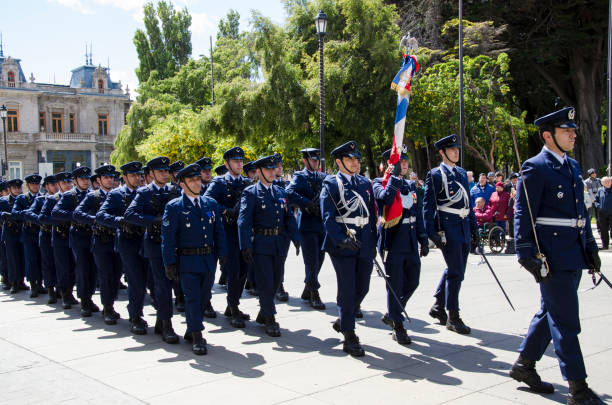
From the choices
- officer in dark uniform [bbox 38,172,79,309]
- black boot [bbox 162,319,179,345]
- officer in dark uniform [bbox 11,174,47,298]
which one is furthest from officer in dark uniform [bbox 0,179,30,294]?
black boot [bbox 162,319,179,345]

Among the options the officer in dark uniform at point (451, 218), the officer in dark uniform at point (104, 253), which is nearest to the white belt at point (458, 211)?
the officer in dark uniform at point (451, 218)

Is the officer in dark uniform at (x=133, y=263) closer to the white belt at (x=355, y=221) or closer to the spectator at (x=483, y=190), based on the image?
the white belt at (x=355, y=221)

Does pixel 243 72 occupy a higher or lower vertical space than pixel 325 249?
higher

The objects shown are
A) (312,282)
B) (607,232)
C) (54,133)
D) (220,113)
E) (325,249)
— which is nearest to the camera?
(325,249)

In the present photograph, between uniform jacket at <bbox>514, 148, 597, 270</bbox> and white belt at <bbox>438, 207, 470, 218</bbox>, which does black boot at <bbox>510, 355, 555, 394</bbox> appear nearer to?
uniform jacket at <bbox>514, 148, 597, 270</bbox>

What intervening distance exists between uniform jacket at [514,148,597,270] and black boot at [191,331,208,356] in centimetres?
345

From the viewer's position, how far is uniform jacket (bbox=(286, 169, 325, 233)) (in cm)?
904

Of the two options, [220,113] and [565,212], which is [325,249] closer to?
[565,212]

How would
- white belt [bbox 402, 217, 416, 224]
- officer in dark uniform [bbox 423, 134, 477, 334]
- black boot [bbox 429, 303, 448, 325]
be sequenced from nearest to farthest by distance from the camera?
white belt [bbox 402, 217, 416, 224] → officer in dark uniform [bbox 423, 134, 477, 334] → black boot [bbox 429, 303, 448, 325]

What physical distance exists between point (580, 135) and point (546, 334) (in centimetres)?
2900

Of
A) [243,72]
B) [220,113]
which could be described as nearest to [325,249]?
[220,113]

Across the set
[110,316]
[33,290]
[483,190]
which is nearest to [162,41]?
[483,190]

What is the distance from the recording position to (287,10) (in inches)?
998

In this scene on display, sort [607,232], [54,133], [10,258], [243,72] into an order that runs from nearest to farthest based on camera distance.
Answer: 1. [10,258]
2. [607,232]
3. [243,72]
4. [54,133]
